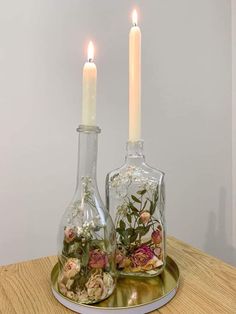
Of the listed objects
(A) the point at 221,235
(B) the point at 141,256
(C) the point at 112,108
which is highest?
(C) the point at 112,108

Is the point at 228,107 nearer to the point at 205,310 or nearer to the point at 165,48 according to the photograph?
the point at 165,48

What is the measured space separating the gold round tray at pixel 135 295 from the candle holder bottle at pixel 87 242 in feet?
0.03

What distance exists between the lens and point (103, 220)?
1.49ft

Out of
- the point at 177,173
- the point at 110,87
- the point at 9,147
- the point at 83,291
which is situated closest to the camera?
the point at 83,291

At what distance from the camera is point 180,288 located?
490mm

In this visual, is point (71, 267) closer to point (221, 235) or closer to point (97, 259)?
point (97, 259)

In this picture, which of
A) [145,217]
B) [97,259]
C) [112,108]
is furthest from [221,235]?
[97,259]

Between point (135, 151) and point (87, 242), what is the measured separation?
7.3 inches

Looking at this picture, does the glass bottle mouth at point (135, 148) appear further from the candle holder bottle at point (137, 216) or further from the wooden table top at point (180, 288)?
the wooden table top at point (180, 288)

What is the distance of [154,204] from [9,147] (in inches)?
18.3

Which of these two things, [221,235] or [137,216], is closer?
[137,216]

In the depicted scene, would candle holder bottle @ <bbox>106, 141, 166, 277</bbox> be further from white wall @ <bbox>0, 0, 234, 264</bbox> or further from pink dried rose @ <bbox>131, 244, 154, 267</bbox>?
white wall @ <bbox>0, 0, 234, 264</bbox>

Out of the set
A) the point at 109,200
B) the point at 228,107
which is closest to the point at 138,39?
the point at 109,200

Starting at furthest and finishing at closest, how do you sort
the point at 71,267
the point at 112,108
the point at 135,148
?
the point at 112,108 < the point at 135,148 < the point at 71,267
